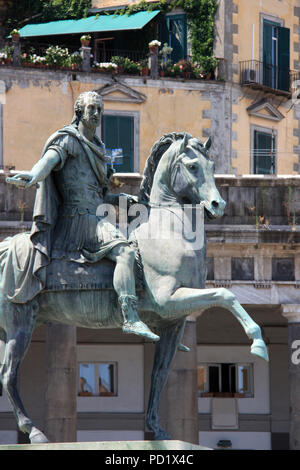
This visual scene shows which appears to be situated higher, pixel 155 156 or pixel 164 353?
pixel 155 156

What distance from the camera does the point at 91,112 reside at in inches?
819

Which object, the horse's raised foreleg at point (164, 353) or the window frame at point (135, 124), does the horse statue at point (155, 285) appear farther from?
the window frame at point (135, 124)

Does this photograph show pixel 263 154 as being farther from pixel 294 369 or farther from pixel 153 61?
pixel 294 369

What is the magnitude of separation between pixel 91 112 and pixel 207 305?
3.27 meters

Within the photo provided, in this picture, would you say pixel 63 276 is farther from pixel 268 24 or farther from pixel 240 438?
pixel 268 24

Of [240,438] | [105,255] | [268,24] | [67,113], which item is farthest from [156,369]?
[268,24]

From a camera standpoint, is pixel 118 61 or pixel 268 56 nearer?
pixel 118 61

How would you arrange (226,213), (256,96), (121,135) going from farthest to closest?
1. (256,96)
2. (121,135)
3. (226,213)

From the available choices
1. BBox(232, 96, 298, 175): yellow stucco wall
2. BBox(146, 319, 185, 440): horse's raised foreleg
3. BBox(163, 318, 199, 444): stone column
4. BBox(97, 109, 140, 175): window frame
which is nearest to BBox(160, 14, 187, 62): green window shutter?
BBox(97, 109, 140, 175): window frame

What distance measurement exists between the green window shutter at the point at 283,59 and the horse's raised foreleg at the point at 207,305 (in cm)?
3859

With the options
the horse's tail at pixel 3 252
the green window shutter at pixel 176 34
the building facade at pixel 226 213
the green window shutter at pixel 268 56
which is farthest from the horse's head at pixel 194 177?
the green window shutter at pixel 268 56

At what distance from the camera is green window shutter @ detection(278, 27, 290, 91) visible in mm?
57625

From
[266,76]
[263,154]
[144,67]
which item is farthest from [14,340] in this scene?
[266,76]

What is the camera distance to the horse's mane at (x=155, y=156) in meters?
20.8
